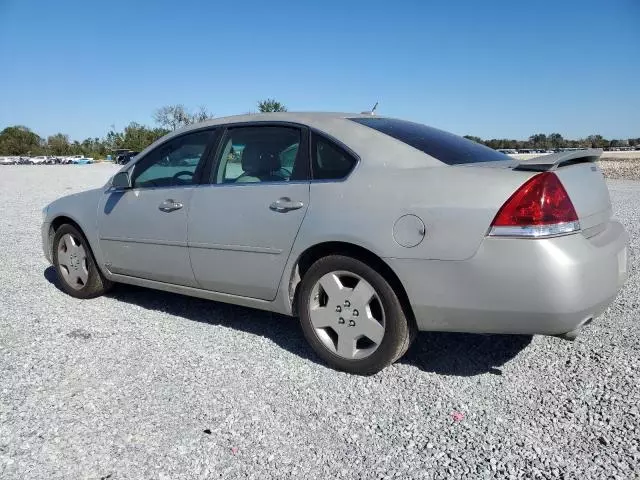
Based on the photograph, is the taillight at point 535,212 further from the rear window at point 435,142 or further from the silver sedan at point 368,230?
the rear window at point 435,142

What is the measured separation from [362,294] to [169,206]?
172 cm

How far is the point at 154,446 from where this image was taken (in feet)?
7.99

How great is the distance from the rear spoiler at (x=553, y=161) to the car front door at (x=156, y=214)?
227 cm

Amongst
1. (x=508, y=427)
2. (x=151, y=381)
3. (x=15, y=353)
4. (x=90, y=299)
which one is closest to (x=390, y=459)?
(x=508, y=427)

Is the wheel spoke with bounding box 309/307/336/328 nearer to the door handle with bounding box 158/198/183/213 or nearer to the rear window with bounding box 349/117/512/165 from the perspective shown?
the rear window with bounding box 349/117/512/165

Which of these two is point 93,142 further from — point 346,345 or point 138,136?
point 346,345

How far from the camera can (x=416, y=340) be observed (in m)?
3.69

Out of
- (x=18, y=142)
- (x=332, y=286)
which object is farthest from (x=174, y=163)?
(x=18, y=142)

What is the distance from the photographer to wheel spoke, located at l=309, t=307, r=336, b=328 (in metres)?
3.19

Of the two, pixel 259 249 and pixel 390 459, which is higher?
pixel 259 249

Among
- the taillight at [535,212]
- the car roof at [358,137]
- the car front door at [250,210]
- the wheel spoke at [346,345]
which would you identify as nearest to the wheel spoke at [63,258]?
the car front door at [250,210]

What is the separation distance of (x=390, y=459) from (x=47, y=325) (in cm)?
305

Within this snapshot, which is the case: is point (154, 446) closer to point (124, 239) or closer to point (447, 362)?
point (447, 362)

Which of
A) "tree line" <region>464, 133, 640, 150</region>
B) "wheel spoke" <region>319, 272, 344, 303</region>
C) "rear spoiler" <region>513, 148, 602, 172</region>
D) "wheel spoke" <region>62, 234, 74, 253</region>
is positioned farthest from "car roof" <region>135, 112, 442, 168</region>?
"tree line" <region>464, 133, 640, 150</region>
